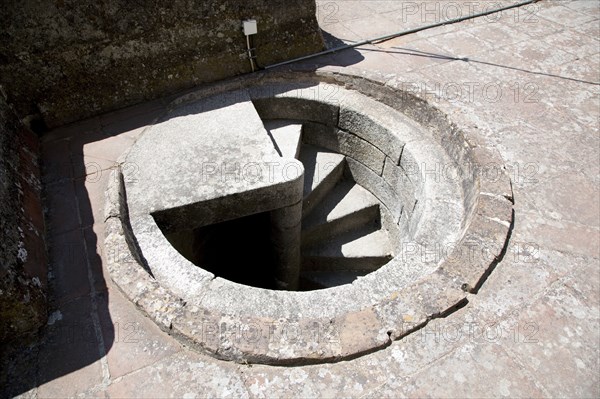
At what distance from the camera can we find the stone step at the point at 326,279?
509cm

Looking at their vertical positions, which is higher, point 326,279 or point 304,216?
point 304,216

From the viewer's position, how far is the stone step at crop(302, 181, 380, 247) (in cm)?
496

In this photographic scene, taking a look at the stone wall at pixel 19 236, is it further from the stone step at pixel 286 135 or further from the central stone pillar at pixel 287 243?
the stone step at pixel 286 135

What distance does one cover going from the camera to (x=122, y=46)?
4070 mm

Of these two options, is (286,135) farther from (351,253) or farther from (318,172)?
(351,253)

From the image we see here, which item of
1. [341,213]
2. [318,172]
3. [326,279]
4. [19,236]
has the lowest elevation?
[326,279]

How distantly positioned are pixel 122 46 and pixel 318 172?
8.32 ft

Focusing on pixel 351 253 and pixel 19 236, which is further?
pixel 351 253

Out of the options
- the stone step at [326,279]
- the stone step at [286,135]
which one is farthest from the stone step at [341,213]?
the stone step at [286,135]

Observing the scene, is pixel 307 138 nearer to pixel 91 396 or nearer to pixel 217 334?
pixel 217 334

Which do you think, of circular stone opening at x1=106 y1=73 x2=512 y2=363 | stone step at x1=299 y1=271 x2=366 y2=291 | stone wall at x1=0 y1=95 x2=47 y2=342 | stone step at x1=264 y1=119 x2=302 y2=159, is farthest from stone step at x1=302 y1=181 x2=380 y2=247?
stone wall at x1=0 y1=95 x2=47 y2=342

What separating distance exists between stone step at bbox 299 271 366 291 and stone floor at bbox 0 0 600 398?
235cm

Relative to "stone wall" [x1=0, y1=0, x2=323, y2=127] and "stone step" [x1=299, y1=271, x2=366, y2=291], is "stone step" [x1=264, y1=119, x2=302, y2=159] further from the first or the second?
"stone step" [x1=299, y1=271, x2=366, y2=291]

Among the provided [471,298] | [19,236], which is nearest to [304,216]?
[471,298]
